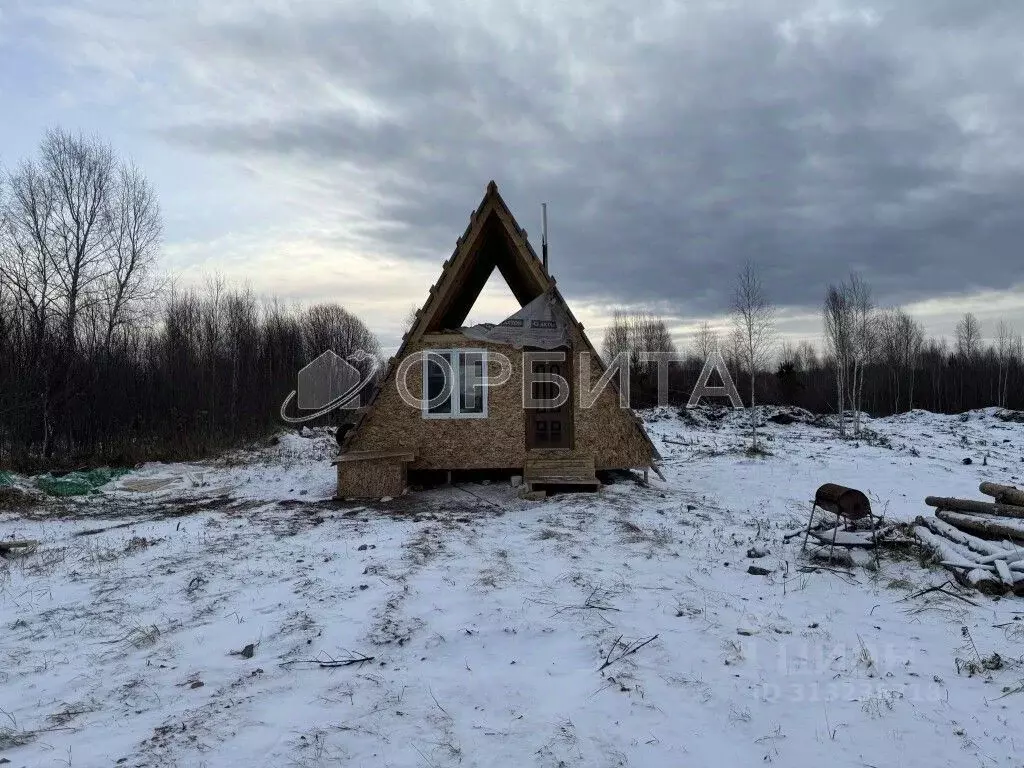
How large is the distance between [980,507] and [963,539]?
0.92 m

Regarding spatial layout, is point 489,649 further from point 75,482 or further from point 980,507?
point 75,482

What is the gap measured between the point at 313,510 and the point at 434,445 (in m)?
Result: 2.58

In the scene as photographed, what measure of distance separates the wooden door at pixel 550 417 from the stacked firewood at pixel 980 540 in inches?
239

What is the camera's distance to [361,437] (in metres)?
11.3

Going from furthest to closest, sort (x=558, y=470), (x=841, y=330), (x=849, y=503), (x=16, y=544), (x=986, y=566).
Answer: (x=841, y=330), (x=558, y=470), (x=16, y=544), (x=849, y=503), (x=986, y=566)

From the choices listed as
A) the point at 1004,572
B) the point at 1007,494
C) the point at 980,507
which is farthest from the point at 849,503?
the point at 1007,494

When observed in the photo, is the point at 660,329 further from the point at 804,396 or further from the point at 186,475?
the point at 186,475

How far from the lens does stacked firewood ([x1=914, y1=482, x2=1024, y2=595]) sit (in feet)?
19.1

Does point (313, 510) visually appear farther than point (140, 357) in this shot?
No

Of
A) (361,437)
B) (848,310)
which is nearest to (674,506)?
(361,437)

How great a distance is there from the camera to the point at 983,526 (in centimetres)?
698

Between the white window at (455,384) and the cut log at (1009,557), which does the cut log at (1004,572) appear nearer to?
the cut log at (1009,557)

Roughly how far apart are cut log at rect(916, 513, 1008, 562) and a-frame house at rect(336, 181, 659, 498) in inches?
198

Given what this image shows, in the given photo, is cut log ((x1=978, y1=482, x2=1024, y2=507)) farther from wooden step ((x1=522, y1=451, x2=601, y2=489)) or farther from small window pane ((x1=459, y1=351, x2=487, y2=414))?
small window pane ((x1=459, y1=351, x2=487, y2=414))
